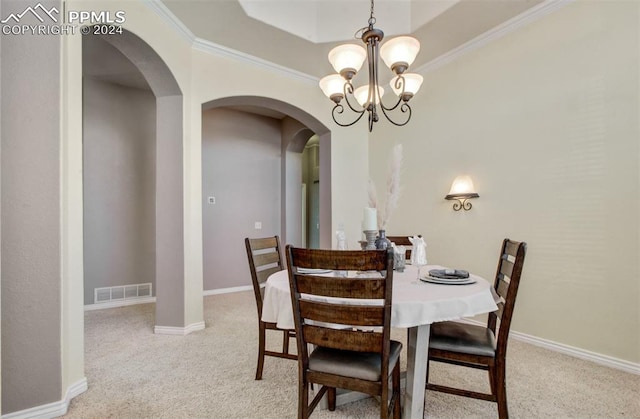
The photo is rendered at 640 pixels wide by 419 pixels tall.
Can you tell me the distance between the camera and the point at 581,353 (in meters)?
2.36

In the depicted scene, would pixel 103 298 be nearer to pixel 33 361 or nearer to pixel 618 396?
pixel 33 361

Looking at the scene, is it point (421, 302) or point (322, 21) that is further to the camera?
point (322, 21)

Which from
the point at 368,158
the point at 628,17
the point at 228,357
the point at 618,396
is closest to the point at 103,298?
the point at 228,357

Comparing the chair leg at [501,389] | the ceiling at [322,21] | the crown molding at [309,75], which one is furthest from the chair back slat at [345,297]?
the crown molding at [309,75]

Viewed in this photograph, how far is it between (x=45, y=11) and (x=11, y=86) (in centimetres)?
47

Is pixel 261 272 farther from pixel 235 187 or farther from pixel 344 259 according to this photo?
pixel 235 187

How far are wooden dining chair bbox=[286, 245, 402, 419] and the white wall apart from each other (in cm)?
195

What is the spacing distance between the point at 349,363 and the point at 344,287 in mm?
369

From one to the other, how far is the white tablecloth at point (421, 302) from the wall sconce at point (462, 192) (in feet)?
5.32

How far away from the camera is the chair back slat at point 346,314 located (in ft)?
3.97

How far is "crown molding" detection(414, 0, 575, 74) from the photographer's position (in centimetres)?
255

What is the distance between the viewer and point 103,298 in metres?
3.90

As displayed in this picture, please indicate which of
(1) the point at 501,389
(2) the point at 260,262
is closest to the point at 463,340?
(1) the point at 501,389

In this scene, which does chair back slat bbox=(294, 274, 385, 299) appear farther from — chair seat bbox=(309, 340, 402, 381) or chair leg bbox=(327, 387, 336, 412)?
chair leg bbox=(327, 387, 336, 412)
